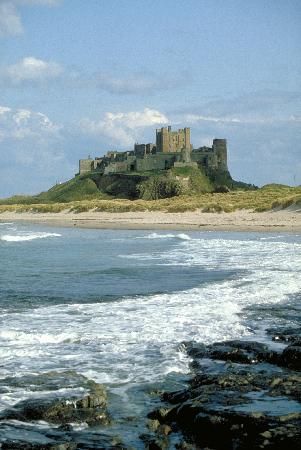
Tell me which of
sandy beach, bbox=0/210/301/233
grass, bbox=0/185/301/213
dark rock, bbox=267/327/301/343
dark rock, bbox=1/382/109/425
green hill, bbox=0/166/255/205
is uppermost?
green hill, bbox=0/166/255/205

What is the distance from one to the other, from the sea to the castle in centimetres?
10073

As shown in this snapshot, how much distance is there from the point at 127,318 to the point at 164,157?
4493 inches

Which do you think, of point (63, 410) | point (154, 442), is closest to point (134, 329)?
point (63, 410)

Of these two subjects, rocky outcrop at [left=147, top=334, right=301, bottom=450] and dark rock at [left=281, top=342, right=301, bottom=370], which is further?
dark rock at [left=281, top=342, right=301, bottom=370]

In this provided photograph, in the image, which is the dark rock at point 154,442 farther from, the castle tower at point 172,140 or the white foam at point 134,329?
the castle tower at point 172,140

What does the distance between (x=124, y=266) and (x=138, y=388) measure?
13071 mm

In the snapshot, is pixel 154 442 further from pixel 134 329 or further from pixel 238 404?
pixel 134 329

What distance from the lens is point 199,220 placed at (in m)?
48.8

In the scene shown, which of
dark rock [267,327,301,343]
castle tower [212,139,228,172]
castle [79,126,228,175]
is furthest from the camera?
castle tower [212,139,228,172]

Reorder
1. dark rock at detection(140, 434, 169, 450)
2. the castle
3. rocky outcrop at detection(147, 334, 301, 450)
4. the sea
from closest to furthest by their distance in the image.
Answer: rocky outcrop at detection(147, 334, 301, 450) → dark rock at detection(140, 434, 169, 450) → the sea → the castle

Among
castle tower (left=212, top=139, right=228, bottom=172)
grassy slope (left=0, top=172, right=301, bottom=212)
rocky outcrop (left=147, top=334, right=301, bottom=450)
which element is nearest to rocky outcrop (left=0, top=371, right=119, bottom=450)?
rocky outcrop (left=147, top=334, right=301, bottom=450)

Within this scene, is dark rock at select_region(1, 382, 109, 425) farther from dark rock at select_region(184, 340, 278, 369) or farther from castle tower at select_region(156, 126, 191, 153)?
castle tower at select_region(156, 126, 191, 153)

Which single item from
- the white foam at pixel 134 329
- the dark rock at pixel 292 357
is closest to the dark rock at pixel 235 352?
the dark rock at pixel 292 357

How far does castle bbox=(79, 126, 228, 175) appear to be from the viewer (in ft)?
400
